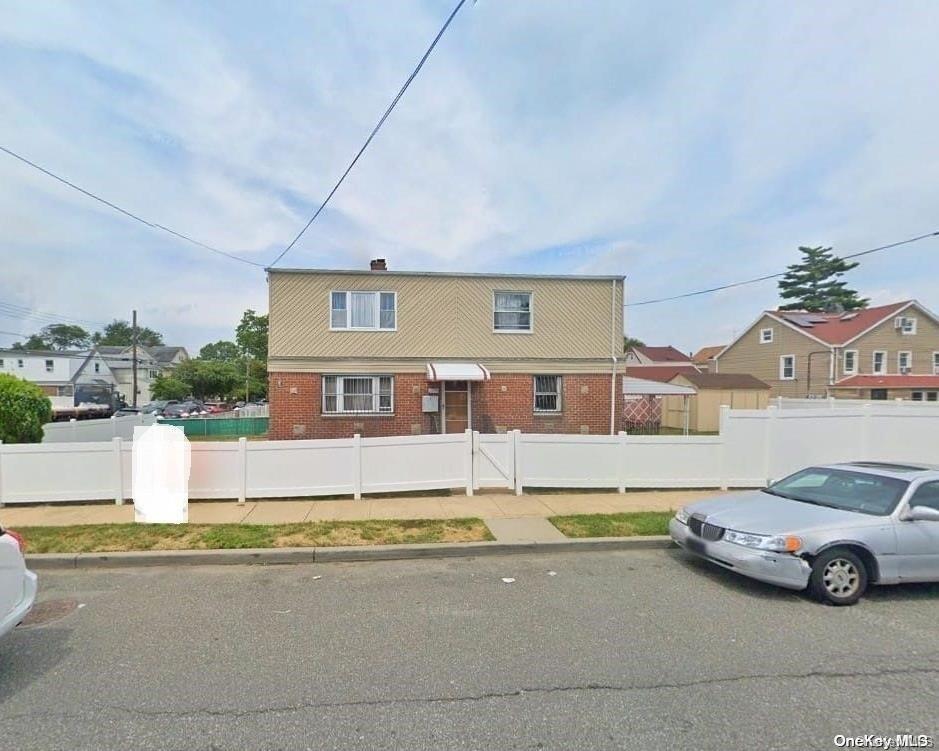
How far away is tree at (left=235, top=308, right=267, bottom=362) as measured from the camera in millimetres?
48869

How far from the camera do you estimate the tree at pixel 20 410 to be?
838 centimetres

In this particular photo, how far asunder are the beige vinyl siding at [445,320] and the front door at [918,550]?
37.6ft

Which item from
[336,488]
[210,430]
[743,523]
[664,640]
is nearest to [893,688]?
[664,640]

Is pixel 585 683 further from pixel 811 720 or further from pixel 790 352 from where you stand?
pixel 790 352

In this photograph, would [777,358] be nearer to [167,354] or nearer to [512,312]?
[512,312]

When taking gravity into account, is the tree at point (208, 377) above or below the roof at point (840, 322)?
below

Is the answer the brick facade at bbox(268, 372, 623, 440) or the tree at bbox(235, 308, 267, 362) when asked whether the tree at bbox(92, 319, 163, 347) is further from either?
the brick facade at bbox(268, 372, 623, 440)

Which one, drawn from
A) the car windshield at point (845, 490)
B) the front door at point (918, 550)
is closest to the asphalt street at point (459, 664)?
the front door at point (918, 550)

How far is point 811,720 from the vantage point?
111 inches

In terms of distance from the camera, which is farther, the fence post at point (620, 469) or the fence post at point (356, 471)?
the fence post at point (620, 469)

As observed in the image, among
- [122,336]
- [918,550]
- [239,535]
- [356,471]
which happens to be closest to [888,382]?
[918,550]

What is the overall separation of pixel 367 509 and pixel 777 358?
37661mm

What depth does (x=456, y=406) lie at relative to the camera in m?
15.6

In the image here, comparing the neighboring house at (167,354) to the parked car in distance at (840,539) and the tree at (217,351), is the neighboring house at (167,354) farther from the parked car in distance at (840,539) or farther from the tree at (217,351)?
the parked car in distance at (840,539)
